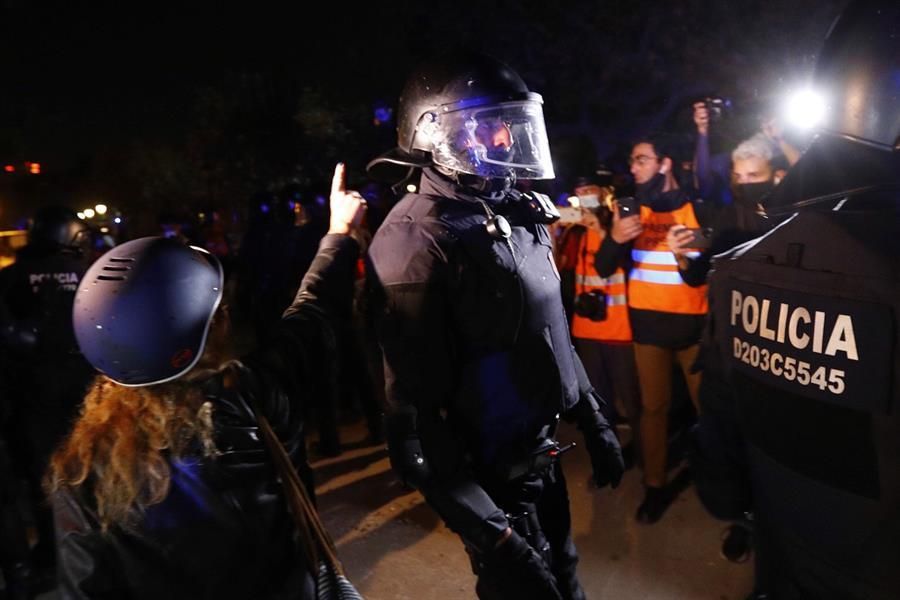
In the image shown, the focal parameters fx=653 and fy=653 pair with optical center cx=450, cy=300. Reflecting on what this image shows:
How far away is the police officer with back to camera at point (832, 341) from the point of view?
119 centimetres

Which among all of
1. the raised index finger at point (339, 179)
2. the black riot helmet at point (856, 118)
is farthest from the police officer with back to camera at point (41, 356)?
the black riot helmet at point (856, 118)

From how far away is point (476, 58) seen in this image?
7.57 ft

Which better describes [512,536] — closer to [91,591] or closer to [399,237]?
[399,237]

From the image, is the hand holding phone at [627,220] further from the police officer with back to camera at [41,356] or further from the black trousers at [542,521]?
the police officer with back to camera at [41,356]

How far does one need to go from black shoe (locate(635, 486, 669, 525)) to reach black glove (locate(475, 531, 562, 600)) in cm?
191

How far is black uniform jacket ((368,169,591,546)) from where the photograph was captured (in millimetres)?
1997

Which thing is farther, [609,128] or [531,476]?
[609,128]

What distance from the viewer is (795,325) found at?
1.33 meters

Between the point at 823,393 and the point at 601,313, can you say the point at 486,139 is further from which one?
the point at 601,313

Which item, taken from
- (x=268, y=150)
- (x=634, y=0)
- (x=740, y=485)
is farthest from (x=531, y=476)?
(x=268, y=150)

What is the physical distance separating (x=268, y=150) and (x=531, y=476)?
774 inches

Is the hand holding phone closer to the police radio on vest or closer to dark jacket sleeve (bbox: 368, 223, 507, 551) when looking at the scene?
dark jacket sleeve (bbox: 368, 223, 507, 551)

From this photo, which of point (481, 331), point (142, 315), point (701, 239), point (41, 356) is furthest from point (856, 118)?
point (41, 356)

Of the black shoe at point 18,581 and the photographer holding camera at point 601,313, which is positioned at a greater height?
the photographer holding camera at point 601,313
